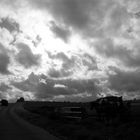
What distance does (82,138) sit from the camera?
14961 millimetres

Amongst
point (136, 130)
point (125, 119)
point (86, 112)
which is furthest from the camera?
point (86, 112)

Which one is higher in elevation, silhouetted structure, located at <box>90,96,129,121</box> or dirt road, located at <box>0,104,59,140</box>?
silhouetted structure, located at <box>90,96,129,121</box>

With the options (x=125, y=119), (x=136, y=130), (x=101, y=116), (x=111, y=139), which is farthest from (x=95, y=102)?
(x=111, y=139)

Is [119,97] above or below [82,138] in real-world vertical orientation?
above

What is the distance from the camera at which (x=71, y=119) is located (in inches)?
1001

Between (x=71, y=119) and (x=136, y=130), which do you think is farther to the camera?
(x=71, y=119)

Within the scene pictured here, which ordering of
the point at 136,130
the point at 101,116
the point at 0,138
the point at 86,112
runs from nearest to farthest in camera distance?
the point at 0,138, the point at 136,130, the point at 101,116, the point at 86,112

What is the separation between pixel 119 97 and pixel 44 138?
938 centimetres

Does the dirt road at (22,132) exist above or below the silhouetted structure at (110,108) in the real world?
below

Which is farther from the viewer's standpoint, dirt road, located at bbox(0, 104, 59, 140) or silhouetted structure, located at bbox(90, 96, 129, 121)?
silhouetted structure, located at bbox(90, 96, 129, 121)

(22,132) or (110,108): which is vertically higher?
(110,108)

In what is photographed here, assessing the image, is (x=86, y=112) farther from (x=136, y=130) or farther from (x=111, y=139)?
(x=111, y=139)

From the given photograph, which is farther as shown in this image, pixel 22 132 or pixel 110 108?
pixel 110 108

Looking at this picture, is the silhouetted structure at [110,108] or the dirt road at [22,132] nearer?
the dirt road at [22,132]
